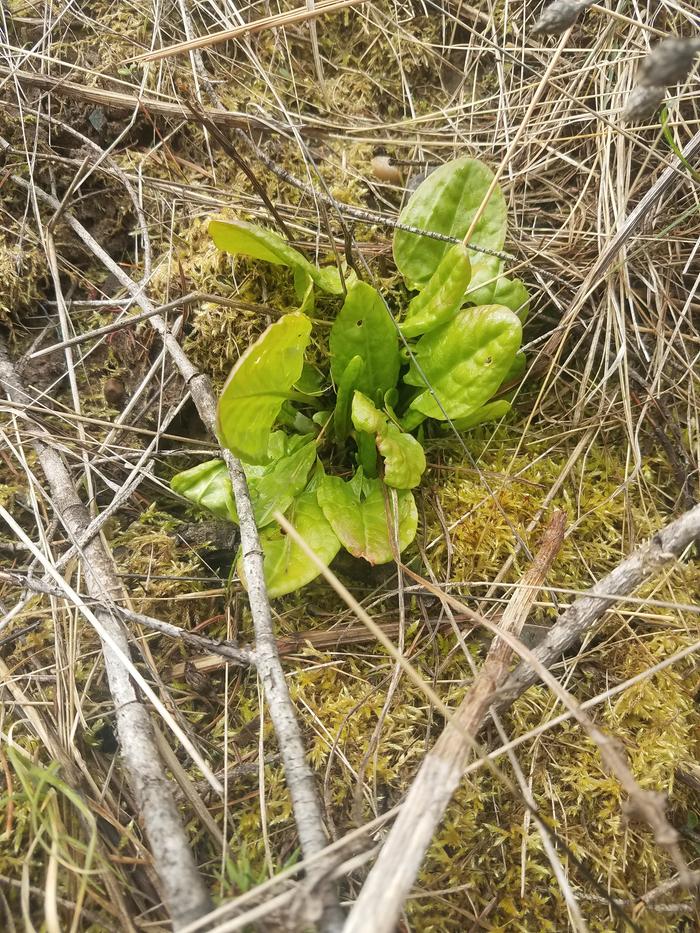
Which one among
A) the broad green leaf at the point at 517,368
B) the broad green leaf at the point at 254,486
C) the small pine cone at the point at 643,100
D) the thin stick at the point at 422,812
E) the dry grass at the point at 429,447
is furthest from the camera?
the broad green leaf at the point at 517,368

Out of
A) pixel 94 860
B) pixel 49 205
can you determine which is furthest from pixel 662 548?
pixel 49 205

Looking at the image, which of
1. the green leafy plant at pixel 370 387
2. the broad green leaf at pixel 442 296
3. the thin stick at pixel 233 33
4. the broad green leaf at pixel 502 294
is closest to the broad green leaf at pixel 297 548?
the green leafy plant at pixel 370 387

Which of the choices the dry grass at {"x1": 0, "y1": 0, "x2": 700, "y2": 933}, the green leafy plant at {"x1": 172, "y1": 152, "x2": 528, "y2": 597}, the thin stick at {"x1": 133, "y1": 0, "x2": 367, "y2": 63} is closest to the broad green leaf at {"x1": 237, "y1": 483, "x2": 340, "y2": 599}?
the green leafy plant at {"x1": 172, "y1": 152, "x2": 528, "y2": 597}

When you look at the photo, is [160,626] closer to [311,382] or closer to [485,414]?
[311,382]

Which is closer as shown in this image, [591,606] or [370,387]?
[591,606]

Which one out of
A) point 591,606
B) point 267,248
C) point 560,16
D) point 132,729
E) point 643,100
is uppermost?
point 560,16

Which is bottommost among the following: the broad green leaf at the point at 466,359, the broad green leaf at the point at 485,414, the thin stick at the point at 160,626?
the thin stick at the point at 160,626

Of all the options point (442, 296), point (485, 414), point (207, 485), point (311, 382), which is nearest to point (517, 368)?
point (485, 414)

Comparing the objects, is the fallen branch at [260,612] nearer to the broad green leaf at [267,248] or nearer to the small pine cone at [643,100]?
the broad green leaf at [267,248]
